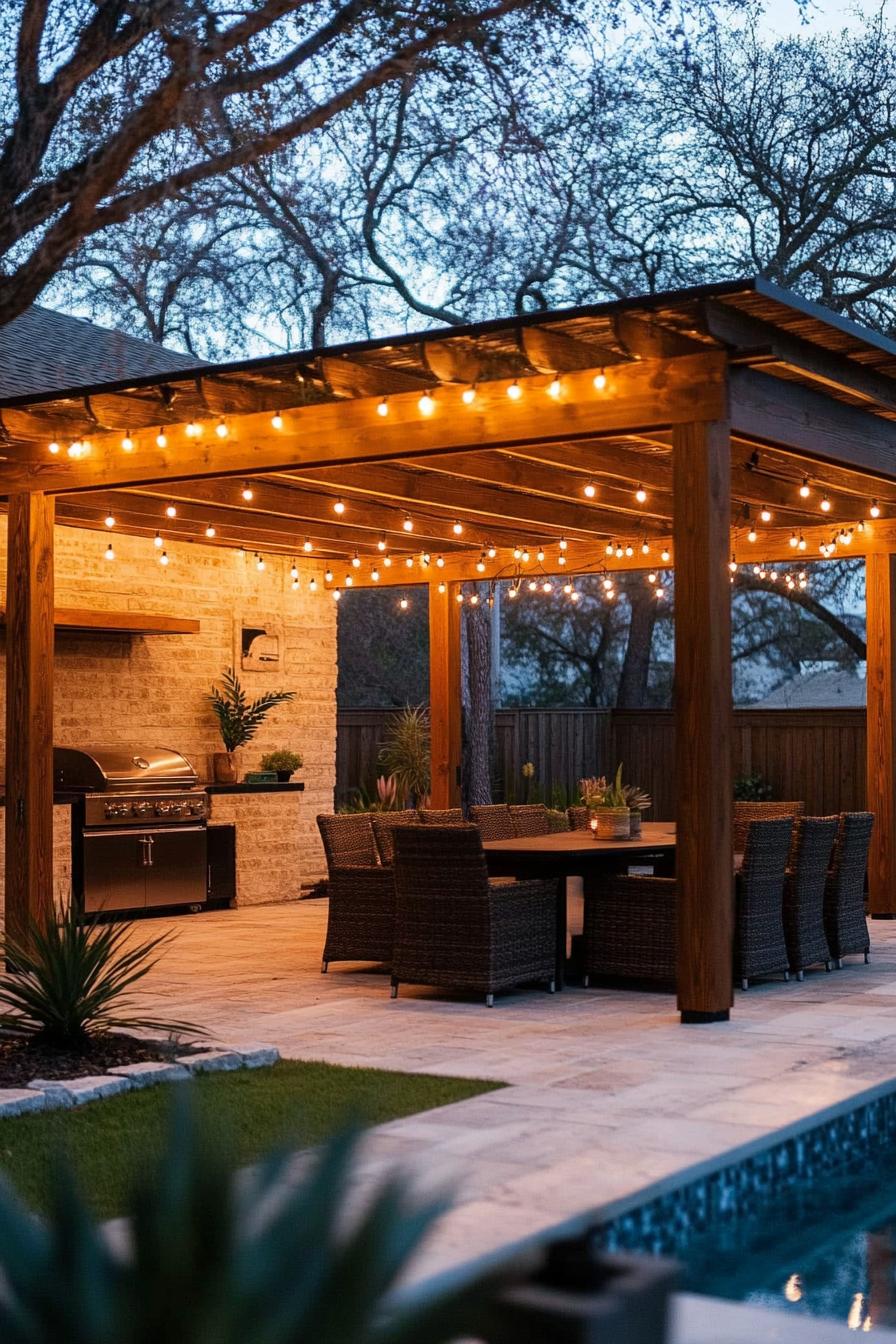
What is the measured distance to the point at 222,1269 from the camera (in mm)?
1936

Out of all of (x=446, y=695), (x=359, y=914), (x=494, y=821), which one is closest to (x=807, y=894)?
(x=359, y=914)

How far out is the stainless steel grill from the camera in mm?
11977

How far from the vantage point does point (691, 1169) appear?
4734 mm

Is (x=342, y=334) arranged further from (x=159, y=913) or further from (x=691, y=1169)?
(x=691, y=1169)

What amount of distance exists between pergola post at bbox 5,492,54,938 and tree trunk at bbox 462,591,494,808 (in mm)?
9331

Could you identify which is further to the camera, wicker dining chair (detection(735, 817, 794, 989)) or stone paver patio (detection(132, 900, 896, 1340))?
wicker dining chair (detection(735, 817, 794, 989))

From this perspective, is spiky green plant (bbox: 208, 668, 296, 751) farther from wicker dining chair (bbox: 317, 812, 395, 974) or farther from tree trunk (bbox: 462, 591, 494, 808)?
tree trunk (bbox: 462, 591, 494, 808)

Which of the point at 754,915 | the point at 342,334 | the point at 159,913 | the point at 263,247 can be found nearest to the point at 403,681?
the point at 342,334

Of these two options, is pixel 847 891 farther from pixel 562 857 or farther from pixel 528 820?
pixel 528 820

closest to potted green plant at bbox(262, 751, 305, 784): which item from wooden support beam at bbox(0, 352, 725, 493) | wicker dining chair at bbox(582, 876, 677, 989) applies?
wooden support beam at bbox(0, 352, 725, 493)

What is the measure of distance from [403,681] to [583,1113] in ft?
80.2

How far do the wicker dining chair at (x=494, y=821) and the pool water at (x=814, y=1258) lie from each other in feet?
21.4

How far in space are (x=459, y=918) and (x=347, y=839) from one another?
5.72 feet

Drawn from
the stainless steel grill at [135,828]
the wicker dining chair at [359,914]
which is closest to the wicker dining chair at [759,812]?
the wicker dining chair at [359,914]
